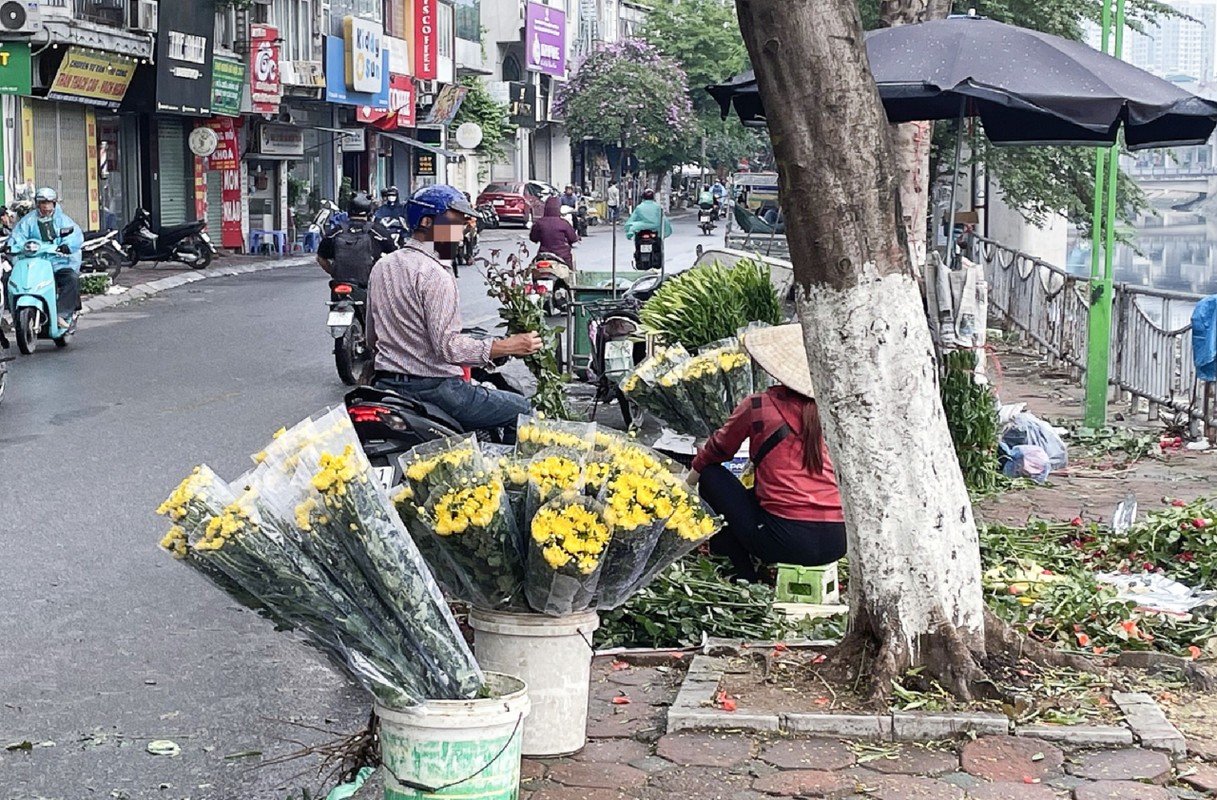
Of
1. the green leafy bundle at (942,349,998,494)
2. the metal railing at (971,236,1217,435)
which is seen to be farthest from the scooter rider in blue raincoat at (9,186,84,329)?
the metal railing at (971,236,1217,435)

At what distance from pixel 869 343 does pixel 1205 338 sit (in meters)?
6.83

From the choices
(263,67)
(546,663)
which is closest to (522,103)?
(263,67)

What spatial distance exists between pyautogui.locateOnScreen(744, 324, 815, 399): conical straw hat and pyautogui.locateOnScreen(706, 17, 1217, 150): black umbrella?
1783mm

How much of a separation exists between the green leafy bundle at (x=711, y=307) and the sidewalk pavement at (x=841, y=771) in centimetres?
429

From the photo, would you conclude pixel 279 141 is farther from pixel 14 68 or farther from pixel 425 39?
pixel 14 68

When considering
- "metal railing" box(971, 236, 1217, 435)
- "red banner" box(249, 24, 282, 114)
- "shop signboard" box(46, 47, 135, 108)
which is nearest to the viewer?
"metal railing" box(971, 236, 1217, 435)

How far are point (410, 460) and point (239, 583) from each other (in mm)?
833

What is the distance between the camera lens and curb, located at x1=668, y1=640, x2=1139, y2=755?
195 inches

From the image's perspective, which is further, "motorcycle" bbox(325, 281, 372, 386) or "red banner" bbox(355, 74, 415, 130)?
"red banner" bbox(355, 74, 415, 130)

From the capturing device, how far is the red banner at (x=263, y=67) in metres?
33.3

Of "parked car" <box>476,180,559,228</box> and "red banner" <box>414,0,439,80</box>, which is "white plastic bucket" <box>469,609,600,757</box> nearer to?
"red banner" <box>414,0,439,80</box>

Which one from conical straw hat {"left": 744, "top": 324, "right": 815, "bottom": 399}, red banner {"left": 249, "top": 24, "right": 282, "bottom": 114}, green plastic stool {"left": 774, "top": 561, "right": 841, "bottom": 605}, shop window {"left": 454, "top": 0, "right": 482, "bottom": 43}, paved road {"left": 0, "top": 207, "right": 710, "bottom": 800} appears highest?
shop window {"left": 454, "top": 0, "right": 482, "bottom": 43}

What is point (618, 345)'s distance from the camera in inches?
452

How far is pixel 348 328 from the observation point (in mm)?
13898
